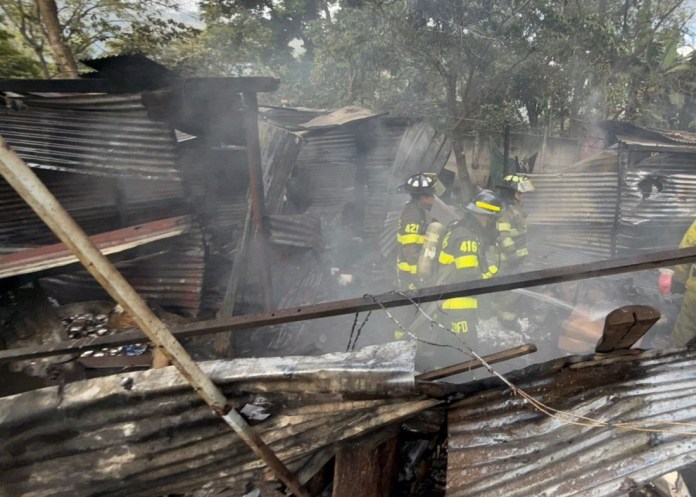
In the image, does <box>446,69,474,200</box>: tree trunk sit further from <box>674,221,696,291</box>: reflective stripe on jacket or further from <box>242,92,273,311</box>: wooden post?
<box>242,92,273,311</box>: wooden post

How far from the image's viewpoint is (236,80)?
167 inches

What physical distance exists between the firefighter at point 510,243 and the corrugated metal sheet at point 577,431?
12.1ft

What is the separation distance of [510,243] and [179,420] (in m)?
5.13

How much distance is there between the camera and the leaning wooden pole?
95cm

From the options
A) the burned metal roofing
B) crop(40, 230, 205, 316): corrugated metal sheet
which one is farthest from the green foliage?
the burned metal roofing

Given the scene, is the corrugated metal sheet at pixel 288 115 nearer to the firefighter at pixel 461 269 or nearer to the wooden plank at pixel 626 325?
the firefighter at pixel 461 269

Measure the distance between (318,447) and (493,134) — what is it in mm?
12724

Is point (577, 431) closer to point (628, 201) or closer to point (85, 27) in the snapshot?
point (628, 201)

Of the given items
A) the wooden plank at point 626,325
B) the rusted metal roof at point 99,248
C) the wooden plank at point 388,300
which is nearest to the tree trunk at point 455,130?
the rusted metal roof at point 99,248

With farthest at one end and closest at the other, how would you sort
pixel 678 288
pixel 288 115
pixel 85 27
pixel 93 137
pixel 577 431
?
pixel 288 115 → pixel 85 27 → pixel 678 288 → pixel 93 137 → pixel 577 431

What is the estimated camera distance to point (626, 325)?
70.8 inches

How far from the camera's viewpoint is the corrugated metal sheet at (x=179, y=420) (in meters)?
1.74

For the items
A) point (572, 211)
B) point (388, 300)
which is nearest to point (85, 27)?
point (388, 300)

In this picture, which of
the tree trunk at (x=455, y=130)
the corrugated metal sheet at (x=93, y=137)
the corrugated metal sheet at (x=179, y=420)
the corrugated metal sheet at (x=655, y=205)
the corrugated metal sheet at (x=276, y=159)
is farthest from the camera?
the tree trunk at (x=455, y=130)
